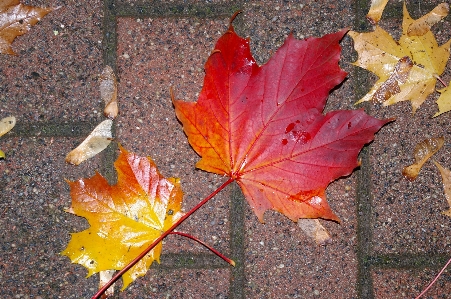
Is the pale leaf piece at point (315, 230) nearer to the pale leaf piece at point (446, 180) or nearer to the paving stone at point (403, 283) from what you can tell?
the paving stone at point (403, 283)

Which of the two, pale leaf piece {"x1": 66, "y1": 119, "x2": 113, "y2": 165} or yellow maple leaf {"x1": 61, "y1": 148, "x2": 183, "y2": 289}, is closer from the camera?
yellow maple leaf {"x1": 61, "y1": 148, "x2": 183, "y2": 289}

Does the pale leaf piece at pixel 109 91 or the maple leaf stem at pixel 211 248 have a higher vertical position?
the pale leaf piece at pixel 109 91

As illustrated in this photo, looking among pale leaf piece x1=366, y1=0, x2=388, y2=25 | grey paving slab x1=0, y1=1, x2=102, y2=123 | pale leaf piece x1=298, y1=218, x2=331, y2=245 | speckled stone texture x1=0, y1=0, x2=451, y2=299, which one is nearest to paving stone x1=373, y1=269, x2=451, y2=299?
speckled stone texture x1=0, y1=0, x2=451, y2=299

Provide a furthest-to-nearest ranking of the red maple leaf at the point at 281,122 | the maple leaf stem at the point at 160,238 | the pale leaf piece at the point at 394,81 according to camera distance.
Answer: the pale leaf piece at the point at 394,81, the maple leaf stem at the point at 160,238, the red maple leaf at the point at 281,122

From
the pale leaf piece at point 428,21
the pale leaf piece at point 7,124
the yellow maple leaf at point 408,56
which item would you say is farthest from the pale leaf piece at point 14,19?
the pale leaf piece at point 428,21

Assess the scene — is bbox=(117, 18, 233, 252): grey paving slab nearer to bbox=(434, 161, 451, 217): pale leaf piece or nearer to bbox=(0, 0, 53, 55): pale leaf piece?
bbox=(0, 0, 53, 55): pale leaf piece

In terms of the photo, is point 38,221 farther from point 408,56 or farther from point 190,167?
point 408,56

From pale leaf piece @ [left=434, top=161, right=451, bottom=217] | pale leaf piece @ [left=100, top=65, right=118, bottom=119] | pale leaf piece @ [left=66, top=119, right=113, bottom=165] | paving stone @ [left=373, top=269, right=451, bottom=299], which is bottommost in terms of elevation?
paving stone @ [left=373, top=269, right=451, bottom=299]
